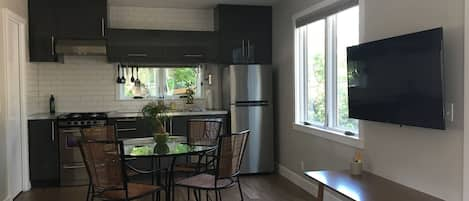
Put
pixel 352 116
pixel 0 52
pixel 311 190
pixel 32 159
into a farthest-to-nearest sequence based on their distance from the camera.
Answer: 1. pixel 32 159
2. pixel 311 190
3. pixel 0 52
4. pixel 352 116

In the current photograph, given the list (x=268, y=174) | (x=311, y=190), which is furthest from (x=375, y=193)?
(x=268, y=174)

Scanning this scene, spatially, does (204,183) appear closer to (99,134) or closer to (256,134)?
(99,134)

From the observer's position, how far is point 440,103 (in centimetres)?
255

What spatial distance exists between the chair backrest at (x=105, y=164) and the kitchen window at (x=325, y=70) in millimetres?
2118

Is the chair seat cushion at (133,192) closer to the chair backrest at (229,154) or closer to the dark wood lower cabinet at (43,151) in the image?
the chair backrest at (229,154)

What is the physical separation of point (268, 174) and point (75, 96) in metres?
3.03

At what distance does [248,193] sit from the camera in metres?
4.90

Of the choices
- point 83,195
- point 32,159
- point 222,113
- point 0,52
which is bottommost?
point 83,195

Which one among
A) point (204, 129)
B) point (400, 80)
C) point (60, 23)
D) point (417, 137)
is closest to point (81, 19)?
point (60, 23)

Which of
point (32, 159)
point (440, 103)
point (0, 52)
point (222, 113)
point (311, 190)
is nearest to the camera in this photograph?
point (440, 103)

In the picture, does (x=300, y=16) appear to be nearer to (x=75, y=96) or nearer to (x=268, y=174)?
(x=268, y=174)

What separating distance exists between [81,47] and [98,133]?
5.92ft

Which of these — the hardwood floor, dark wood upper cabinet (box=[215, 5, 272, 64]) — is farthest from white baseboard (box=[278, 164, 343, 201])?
dark wood upper cabinet (box=[215, 5, 272, 64])

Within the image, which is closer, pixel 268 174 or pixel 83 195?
pixel 83 195
